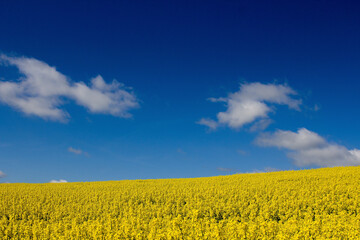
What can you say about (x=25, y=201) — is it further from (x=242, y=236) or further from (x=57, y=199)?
(x=242, y=236)

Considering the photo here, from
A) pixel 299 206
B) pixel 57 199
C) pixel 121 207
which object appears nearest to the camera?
pixel 299 206

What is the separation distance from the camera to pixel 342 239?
33.0 ft

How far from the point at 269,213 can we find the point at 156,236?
850cm

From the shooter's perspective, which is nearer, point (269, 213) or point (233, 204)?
point (269, 213)

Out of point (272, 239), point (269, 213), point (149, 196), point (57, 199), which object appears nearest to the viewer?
point (272, 239)

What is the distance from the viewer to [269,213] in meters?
15.4

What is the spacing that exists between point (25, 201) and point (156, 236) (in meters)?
18.6

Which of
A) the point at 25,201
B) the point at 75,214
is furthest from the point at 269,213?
the point at 25,201

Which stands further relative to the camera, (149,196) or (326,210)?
(149,196)

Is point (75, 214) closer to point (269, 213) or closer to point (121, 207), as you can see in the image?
point (121, 207)

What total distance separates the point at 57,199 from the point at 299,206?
1959 cm

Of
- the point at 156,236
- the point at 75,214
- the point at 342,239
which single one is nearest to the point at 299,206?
the point at 342,239

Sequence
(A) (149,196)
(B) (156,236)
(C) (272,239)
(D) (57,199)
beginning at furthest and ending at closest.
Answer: (D) (57,199), (A) (149,196), (C) (272,239), (B) (156,236)

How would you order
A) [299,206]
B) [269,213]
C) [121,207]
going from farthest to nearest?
[121,207] → [299,206] → [269,213]
